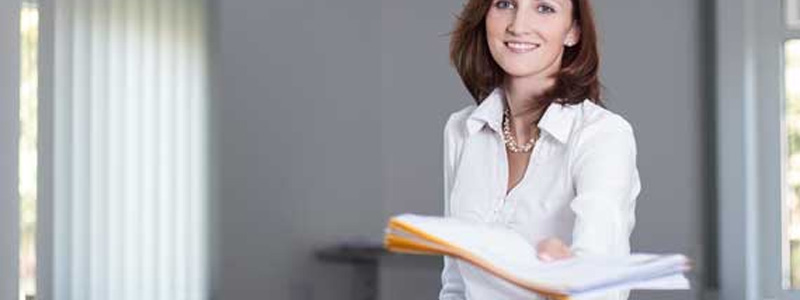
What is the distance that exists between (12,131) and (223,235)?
0.38m

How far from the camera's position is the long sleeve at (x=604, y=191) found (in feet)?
3.73

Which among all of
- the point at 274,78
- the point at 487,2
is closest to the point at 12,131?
the point at 274,78

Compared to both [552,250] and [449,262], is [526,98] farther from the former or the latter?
[552,250]

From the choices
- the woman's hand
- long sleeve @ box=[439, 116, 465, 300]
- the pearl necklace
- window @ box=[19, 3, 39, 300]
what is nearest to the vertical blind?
window @ box=[19, 3, 39, 300]

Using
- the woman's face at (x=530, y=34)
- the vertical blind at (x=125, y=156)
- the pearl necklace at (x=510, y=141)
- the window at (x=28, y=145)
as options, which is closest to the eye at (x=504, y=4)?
the woman's face at (x=530, y=34)

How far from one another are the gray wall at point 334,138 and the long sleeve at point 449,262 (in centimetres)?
9

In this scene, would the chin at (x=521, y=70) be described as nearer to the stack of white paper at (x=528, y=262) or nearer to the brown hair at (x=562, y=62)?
the brown hair at (x=562, y=62)

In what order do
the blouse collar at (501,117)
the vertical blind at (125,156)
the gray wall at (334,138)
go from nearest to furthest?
1. the blouse collar at (501,117)
2. the gray wall at (334,138)
3. the vertical blind at (125,156)

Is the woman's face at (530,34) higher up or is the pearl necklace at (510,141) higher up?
the woman's face at (530,34)

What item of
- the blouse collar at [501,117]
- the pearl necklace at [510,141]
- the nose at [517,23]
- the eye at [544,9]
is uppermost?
the eye at [544,9]

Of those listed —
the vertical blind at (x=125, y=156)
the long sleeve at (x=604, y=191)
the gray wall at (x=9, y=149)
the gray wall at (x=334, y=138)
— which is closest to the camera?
the long sleeve at (x=604, y=191)

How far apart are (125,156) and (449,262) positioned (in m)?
0.54

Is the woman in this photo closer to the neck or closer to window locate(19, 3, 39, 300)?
the neck

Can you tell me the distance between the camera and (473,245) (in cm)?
94
